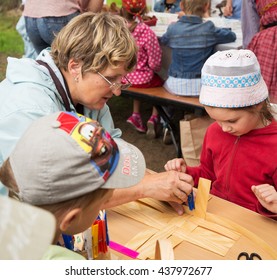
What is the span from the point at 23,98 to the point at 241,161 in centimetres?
95

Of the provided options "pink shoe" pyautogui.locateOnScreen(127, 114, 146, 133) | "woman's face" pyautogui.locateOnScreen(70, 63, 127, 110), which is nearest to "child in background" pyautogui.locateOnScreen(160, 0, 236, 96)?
"pink shoe" pyautogui.locateOnScreen(127, 114, 146, 133)

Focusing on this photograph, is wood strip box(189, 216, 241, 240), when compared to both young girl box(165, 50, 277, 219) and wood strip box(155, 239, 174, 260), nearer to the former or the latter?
young girl box(165, 50, 277, 219)

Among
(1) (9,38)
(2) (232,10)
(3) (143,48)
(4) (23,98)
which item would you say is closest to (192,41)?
(3) (143,48)

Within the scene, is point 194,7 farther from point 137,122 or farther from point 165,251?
point 165,251

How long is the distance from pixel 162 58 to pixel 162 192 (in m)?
2.67

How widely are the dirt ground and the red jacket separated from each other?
166 centimetres

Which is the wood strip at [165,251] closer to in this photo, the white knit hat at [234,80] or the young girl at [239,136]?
the young girl at [239,136]

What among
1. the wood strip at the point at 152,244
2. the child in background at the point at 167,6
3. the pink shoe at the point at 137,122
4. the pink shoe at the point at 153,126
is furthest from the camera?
the child in background at the point at 167,6

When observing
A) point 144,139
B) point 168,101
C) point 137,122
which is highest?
point 168,101

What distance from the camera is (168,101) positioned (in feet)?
11.1

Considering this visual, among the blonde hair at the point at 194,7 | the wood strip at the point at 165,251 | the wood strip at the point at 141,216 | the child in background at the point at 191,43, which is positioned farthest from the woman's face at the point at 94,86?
the blonde hair at the point at 194,7

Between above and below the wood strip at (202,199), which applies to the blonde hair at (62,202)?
above

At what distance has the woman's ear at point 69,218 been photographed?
2.92ft

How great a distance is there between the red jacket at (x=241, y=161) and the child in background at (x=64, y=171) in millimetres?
858
